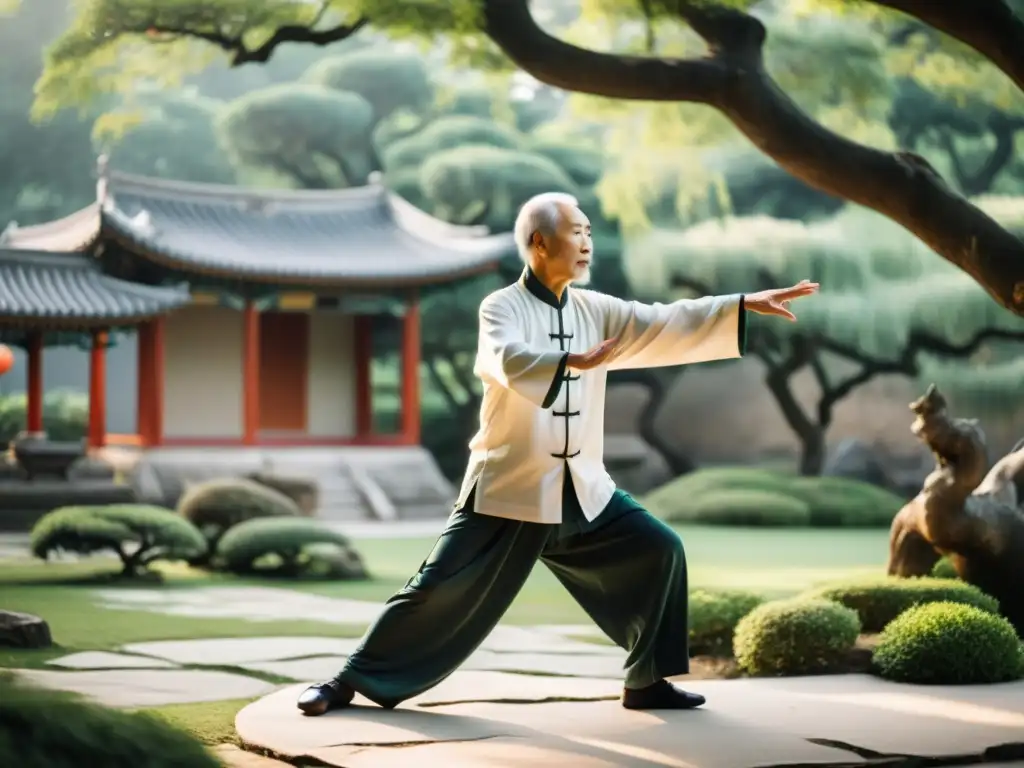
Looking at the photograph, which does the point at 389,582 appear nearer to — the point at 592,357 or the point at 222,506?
the point at 222,506

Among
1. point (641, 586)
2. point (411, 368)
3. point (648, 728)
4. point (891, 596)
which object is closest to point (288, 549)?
point (891, 596)

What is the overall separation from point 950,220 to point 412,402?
1518cm

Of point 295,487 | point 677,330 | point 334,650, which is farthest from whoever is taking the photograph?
point 295,487

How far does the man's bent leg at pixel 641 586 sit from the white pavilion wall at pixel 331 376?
58.2 feet

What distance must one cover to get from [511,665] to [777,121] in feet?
9.65

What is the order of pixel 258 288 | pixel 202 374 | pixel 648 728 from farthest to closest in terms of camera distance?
pixel 202 374, pixel 258 288, pixel 648 728

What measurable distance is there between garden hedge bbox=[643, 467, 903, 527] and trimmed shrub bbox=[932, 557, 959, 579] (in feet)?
38.6

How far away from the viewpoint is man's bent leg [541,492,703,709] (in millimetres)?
4754

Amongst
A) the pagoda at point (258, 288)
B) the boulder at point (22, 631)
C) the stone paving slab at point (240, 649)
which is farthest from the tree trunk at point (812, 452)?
the boulder at point (22, 631)

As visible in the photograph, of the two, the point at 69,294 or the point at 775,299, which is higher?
the point at 775,299

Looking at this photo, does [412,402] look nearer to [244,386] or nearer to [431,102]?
[244,386]

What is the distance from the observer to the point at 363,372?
2261cm

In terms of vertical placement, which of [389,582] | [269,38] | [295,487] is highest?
[269,38]

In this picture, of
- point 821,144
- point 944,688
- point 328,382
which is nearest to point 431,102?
point 328,382
